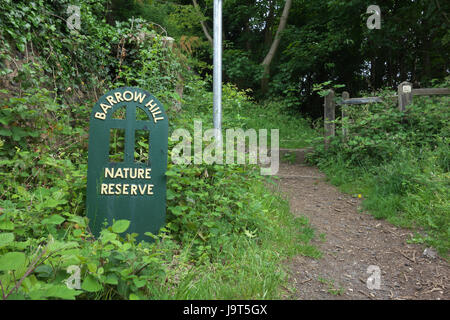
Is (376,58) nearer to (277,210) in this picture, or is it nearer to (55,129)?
(277,210)

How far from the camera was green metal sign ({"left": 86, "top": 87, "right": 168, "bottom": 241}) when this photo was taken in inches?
107

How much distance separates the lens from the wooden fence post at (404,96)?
6320mm

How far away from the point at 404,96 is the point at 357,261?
4523 mm

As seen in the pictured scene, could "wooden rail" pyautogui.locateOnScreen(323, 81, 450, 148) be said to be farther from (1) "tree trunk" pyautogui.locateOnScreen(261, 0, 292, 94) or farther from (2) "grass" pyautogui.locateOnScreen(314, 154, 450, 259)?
(1) "tree trunk" pyautogui.locateOnScreen(261, 0, 292, 94)

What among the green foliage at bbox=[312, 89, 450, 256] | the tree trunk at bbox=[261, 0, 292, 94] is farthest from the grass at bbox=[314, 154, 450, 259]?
the tree trunk at bbox=[261, 0, 292, 94]

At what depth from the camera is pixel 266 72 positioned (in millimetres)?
13891

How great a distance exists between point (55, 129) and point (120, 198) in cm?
156

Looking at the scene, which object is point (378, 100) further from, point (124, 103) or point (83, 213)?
point (83, 213)

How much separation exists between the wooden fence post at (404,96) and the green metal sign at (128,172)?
18.1 feet

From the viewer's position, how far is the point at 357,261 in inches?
129

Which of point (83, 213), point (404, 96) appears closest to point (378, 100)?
point (404, 96)

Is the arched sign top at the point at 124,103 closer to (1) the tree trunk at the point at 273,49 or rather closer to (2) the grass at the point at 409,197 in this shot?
(2) the grass at the point at 409,197
